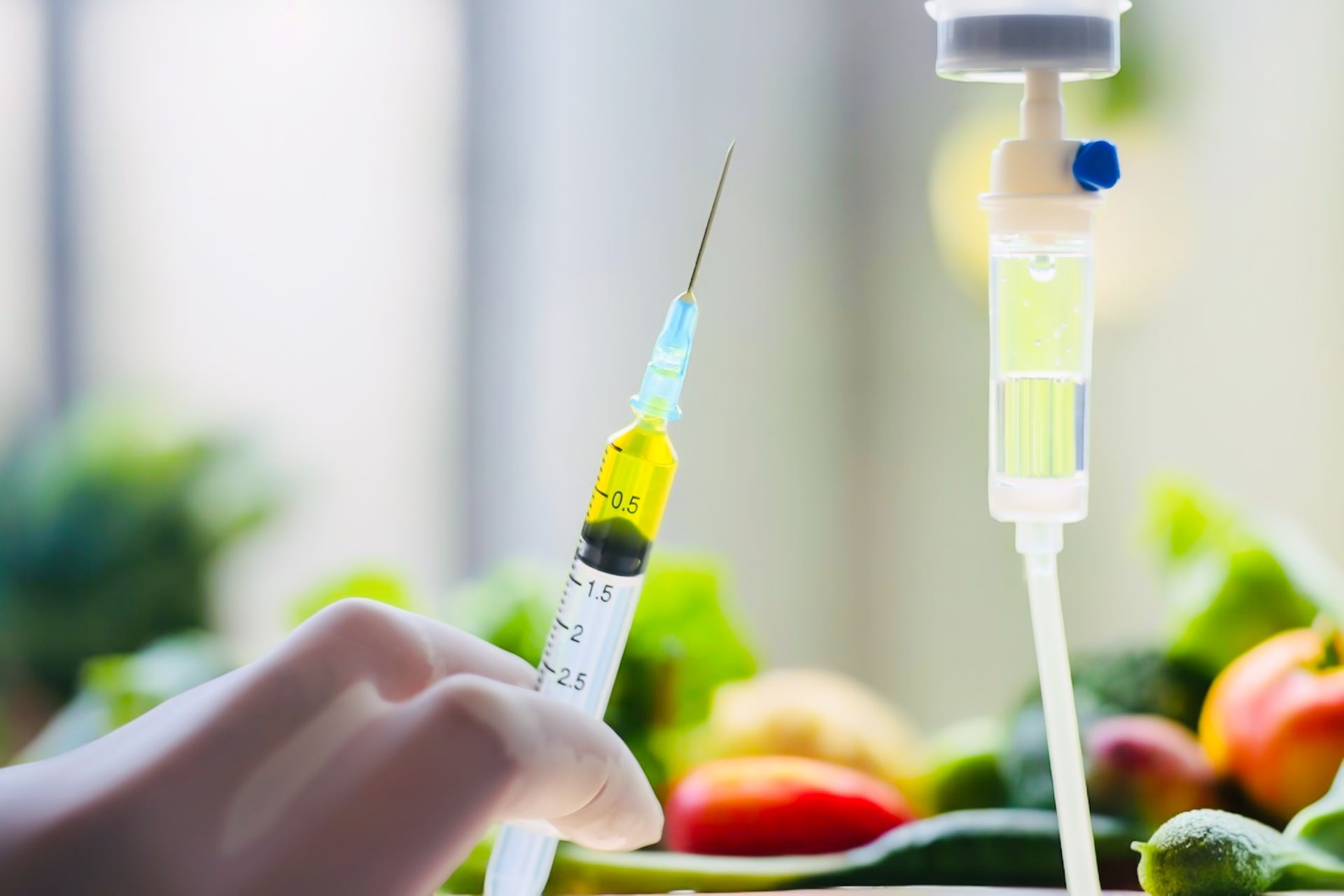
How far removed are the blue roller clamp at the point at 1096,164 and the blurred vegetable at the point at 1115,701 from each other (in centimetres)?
34

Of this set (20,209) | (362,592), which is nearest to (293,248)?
(20,209)

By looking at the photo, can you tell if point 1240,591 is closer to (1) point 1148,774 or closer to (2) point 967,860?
(1) point 1148,774

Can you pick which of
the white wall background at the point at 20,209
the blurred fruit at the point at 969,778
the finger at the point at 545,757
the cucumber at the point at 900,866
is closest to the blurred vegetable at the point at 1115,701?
the blurred fruit at the point at 969,778

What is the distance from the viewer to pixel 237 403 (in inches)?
54.9

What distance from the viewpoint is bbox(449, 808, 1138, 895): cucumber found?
0.53 m

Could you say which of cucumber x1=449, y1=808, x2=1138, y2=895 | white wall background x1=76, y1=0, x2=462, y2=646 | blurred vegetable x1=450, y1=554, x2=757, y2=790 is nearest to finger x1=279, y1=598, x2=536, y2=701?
cucumber x1=449, y1=808, x2=1138, y2=895

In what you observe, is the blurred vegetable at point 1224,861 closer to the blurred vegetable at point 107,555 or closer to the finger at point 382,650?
the finger at point 382,650

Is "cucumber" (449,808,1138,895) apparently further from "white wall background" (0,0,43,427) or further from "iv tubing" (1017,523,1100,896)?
"white wall background" (0,0,43,427)

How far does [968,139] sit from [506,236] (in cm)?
51

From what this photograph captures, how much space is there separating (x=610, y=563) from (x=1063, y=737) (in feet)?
0.54

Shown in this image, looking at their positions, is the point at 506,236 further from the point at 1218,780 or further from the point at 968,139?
the point at 1218,780

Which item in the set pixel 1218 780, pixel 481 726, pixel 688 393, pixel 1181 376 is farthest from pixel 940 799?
pixel 688 393

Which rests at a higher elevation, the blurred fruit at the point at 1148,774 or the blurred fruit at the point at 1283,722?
the blurred fruit at the point at 1283,722

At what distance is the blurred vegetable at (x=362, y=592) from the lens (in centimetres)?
79
